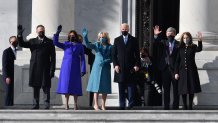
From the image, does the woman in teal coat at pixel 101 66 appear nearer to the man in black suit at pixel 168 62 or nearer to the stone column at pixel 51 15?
the man in black suit at pixel 168 62

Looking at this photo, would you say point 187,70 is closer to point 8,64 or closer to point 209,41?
point 209,41

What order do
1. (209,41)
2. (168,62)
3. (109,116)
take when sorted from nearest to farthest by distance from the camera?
(109,116) → (168,62) → (209,41)

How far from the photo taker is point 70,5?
114 ft

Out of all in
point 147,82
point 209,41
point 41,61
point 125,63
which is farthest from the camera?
point 209,41

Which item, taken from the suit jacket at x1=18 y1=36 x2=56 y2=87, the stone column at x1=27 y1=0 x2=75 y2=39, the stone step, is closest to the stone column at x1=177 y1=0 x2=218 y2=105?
the stone column at x1=27 y1=0 x2=75 y2=39

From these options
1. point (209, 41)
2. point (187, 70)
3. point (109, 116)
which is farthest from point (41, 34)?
point (209, 41)

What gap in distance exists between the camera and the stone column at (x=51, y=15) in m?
34.4

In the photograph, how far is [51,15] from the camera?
113 feet

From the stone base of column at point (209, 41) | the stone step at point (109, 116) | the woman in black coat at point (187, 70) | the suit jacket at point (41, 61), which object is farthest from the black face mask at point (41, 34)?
the stone base of column at point (209, 41)

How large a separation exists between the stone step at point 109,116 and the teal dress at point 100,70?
1447mm

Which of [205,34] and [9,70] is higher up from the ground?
[205,34]

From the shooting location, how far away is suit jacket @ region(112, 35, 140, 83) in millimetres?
31109

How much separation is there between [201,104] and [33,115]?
5.71 metres

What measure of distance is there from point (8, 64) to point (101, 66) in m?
3.69
